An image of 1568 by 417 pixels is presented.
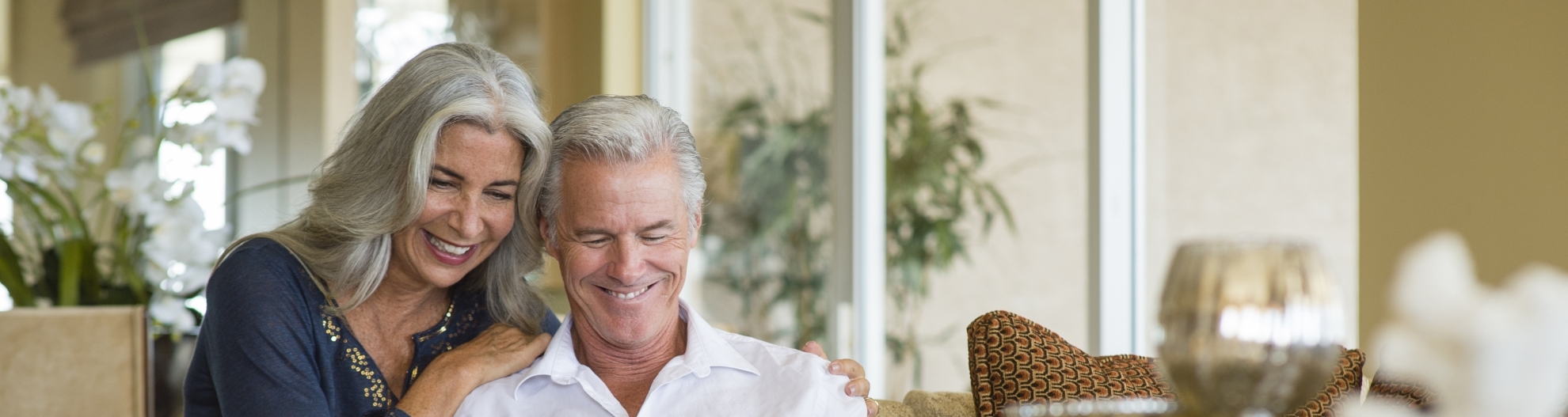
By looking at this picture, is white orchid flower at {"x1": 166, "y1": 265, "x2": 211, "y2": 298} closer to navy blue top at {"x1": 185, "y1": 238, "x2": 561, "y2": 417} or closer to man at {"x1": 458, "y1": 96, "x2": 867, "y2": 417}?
navy blue top at {"x1": 185, "y1": 238, "x2": 561, "y2": 417}

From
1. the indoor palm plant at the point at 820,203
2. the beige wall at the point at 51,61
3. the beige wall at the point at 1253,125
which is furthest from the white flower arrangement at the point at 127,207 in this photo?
the beige wall at the point at 1253,125

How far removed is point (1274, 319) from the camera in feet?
2.10

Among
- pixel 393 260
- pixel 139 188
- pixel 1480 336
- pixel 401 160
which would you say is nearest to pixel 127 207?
pixel 139 188

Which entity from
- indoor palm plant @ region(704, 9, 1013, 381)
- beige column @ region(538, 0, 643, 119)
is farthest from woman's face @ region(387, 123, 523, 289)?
beige column @ region(538, 0, 643, 119)

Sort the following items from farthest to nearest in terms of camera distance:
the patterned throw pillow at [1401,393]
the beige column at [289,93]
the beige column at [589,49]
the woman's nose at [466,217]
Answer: the beige column at [589,49] < the beige column at [289,93] < the woman's nose at [466,217] < the patterned throw pillow at [1401,393]

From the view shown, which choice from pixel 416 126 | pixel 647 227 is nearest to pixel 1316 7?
pixel 647 227

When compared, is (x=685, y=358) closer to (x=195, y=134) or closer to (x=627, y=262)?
(x=627, y=262)

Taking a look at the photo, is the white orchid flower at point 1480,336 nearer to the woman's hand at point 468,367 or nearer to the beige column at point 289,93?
the woman's hand at point 468,367

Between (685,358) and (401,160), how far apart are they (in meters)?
0.46

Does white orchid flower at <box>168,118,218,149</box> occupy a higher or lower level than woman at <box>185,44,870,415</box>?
higher

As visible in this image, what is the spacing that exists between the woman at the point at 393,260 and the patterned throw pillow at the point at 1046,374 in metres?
0.17

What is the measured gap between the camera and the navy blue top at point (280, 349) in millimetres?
1589

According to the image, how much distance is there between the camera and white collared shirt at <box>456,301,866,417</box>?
1669mm

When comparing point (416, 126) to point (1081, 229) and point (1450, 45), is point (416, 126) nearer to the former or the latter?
point (1450, 45)
